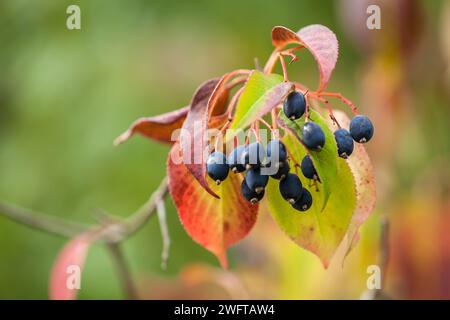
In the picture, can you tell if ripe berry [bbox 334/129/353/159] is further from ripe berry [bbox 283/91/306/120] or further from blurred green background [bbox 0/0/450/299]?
blurred green background [bbox 0/0/450/299]

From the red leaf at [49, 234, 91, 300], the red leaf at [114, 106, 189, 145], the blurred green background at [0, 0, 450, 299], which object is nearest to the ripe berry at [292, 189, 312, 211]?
the red leaf at [114, 106, 189, 145]

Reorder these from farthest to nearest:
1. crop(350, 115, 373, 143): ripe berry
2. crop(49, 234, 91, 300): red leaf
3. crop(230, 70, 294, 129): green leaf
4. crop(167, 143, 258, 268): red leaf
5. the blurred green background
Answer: the blurred green background, crop(49, 234, 91, 300): red leaf, crop(167, 143, 258, 268): red leaf, crop(350, 115, 373, 143): ripe berry, crop(230, 70, 294, 129): green leaf

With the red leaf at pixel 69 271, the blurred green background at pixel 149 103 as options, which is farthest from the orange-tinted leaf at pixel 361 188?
the blurred green background at pixel 149 103

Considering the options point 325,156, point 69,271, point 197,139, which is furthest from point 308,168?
point 69,271

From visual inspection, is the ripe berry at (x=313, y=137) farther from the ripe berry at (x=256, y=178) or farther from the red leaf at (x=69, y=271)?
the red leaf at (x=69, y=271)
